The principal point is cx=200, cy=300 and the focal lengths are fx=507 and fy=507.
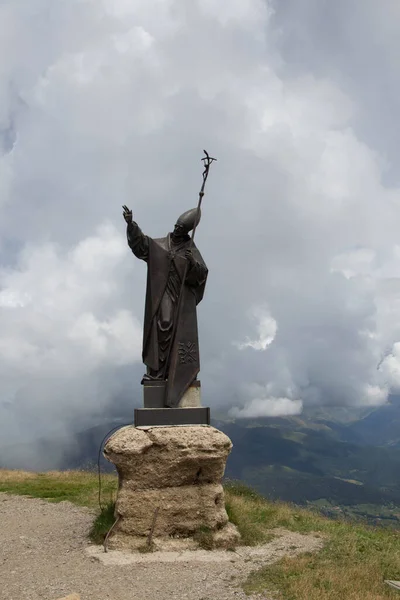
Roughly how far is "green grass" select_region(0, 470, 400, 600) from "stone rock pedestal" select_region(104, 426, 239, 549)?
38 cm

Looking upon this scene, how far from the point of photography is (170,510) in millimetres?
8312

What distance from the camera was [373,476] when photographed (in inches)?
3177

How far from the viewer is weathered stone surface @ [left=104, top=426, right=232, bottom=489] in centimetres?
825

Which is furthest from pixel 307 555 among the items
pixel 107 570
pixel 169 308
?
pixel 169 308

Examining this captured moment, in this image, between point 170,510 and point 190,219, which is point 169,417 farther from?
point 190,219

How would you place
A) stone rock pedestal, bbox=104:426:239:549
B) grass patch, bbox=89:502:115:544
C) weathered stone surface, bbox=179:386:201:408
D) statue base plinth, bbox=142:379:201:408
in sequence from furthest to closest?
weathered stone surface, bbox=179:386:201:408
statue base plinth, bbox=142:379:201:408
grass patch, bbox=89:502:115:544
stone rock pedestal, bbox=104:426:239:549

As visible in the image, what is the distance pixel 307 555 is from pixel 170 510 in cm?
225

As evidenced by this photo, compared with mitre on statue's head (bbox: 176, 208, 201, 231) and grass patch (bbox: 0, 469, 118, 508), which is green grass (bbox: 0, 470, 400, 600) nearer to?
grass patch (bbox: 0, 469, 118, 508)

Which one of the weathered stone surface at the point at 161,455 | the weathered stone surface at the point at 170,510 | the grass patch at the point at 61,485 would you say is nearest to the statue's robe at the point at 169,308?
the weathered stone surface at the point at 161,455

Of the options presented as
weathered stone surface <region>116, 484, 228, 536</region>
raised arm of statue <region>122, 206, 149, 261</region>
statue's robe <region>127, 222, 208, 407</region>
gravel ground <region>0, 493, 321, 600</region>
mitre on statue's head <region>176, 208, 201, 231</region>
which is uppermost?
mitre on statue's head <region>176, 208, 201, 231</region>

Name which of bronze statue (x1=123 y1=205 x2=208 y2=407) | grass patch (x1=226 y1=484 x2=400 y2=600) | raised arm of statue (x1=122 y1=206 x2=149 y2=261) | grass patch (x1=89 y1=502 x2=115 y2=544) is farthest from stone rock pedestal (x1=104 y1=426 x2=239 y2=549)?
raised arm of statue (x1=122 y1=206 x2=149 y2=261)

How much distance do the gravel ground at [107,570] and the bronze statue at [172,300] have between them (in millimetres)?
2745

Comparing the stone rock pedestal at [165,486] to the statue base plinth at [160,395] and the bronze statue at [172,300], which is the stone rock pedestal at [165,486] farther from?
the bronze statue at [172,300]

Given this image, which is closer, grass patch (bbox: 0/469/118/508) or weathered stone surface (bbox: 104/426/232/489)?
weathered stone surface (bbox: 104/426/232/489)
